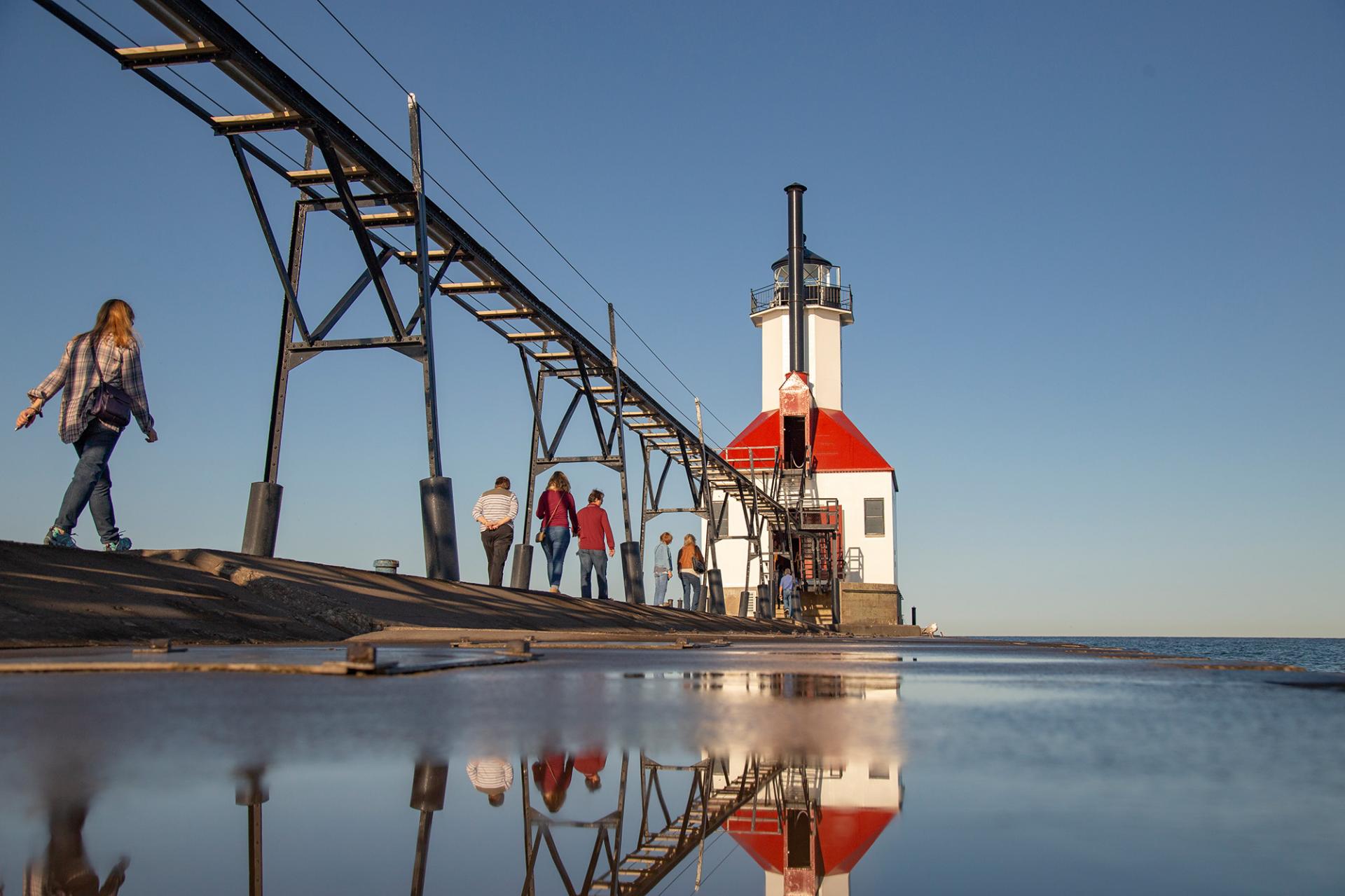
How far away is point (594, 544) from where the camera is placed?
49.3 ft

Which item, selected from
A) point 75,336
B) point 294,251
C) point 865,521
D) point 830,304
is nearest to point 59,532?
point 75,336

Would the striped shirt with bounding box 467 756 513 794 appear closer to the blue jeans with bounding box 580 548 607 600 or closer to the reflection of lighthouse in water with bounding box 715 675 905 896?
the reflection of lighthouse in water with bounding box 715 675 905 896

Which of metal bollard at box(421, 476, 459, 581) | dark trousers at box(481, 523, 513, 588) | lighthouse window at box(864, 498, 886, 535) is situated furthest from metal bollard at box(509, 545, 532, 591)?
lighthouse window at box(864, 498, 886, 535)

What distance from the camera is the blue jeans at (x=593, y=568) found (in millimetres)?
15023

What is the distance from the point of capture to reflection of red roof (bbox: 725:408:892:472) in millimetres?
47219

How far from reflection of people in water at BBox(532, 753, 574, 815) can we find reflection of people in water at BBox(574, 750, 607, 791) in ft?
0.04

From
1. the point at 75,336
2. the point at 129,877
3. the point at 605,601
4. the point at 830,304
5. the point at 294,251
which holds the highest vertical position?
the point at 830,304

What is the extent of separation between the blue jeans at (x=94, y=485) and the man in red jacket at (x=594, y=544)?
8099mm

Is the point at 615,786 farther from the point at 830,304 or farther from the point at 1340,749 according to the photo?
the point at 830,304

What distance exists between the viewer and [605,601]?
13406mm

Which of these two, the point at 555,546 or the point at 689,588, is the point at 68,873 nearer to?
the point at 555,546

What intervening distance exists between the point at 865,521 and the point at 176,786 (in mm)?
46232

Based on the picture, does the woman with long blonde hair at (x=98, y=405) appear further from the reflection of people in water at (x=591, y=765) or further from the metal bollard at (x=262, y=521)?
the reflection of people in water at (x=591, y=765)

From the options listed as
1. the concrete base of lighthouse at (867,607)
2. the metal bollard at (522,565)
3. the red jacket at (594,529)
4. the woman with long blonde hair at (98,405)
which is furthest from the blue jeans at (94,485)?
the concrete base of lighthouse at (867,607)
